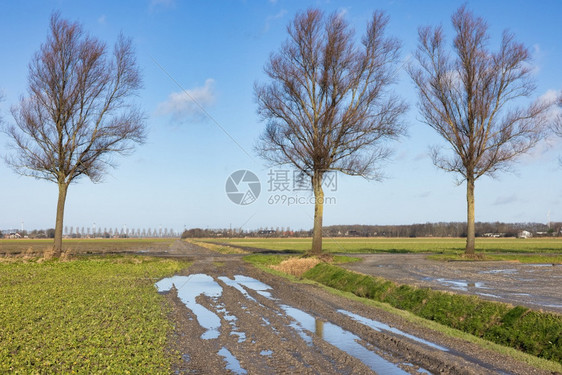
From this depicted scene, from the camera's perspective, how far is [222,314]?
1349 centimetres

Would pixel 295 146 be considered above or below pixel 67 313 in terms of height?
above

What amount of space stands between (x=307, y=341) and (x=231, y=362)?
6.75 feet

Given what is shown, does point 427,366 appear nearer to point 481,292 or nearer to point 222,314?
point 222,314

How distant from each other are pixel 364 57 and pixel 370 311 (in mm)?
22567

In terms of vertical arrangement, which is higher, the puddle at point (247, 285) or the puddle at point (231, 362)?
the puddle at point (231, 362)

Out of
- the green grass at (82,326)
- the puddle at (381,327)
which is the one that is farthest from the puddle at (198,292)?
the puddle at (381,327)

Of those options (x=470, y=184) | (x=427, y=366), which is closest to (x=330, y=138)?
(x=470, y=184)

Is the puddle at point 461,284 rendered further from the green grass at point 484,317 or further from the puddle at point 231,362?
the puddle at point 231,362

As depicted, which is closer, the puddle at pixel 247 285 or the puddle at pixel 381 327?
the puddle at pixel 381 327

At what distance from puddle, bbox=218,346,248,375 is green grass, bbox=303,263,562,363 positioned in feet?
18.9

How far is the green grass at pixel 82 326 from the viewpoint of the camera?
8023 mm

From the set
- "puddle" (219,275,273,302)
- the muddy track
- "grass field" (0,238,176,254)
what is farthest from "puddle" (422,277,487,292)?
"grass field" (0,238,176,254)

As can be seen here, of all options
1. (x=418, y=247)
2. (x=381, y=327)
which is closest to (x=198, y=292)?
(x=381, y=327)

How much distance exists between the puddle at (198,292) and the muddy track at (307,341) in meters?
0.03
